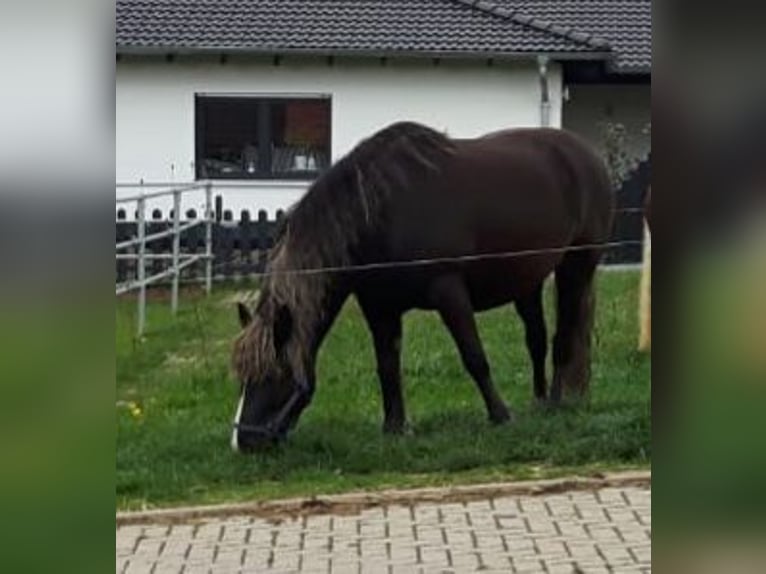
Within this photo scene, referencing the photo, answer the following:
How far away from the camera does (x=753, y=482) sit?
1.42 meters

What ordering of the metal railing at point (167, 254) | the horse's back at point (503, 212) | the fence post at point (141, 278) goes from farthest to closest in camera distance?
the metal railing at point (167, 254) → the fence post at point (141, 278) → the horse's back at point (503, 212)

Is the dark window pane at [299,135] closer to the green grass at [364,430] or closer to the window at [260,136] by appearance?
the window at [260,136]

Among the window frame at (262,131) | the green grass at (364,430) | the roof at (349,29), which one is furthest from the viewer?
the window frame at (262,131)

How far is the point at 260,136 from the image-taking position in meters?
22.2

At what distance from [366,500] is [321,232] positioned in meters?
1.59

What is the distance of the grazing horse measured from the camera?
309 inches

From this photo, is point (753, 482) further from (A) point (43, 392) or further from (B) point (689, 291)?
(A) point (43, 392)

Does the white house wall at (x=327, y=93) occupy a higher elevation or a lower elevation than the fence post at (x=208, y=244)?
higher

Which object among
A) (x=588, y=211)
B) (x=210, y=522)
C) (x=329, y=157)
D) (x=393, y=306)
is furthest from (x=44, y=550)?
(x=329, y=157)

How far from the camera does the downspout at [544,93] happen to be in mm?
22047

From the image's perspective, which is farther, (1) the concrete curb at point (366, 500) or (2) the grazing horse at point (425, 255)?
(2) the grazing horse at point (425, 255)

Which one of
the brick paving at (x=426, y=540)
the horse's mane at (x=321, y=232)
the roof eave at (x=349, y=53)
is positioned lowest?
the brick paving at (x=426, y=540)

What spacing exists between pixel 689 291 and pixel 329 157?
68.5ft

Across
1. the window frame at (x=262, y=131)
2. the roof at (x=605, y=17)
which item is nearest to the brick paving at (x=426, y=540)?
the window frame at (x=262, y=131)
